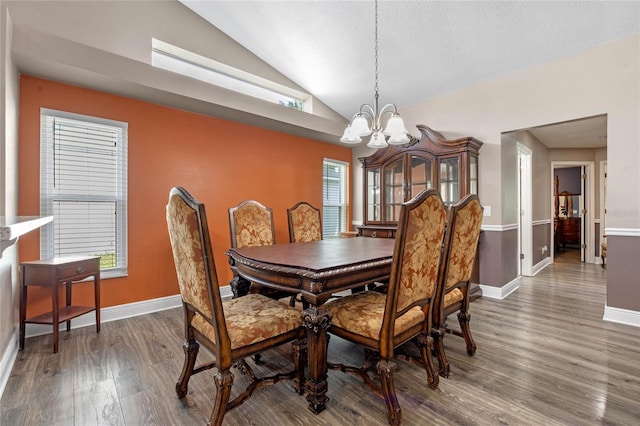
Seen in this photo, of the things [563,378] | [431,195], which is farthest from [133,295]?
[563,378]

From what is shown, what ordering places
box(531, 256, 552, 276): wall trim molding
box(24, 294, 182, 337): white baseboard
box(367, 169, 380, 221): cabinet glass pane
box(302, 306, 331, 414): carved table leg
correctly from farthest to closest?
1. box(531, 256, 552, 276): wall trim molding
2. box(367, 169, 380, 221): cabinet glass pane
3. box(24, 294, 182, 337): white baseboard
4. box(302, 306, 331, 414): carved table leg

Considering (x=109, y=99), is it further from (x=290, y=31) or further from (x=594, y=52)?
(x=594, y=52)

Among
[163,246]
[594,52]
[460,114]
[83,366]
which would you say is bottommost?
[83,366]

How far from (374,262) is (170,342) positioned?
1823 millimetres

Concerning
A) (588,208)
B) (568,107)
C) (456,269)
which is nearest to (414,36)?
(568,107)

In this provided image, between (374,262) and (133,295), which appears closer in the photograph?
(374,262)

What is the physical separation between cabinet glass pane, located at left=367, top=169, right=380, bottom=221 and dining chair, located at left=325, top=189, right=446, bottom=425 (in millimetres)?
2726

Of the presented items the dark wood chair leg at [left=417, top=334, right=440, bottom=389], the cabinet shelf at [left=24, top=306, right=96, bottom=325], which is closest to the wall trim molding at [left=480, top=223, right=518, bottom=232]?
the dark wood chair leg at [left=417, top=334, right=440, bottom=389]

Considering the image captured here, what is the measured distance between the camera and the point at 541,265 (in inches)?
206

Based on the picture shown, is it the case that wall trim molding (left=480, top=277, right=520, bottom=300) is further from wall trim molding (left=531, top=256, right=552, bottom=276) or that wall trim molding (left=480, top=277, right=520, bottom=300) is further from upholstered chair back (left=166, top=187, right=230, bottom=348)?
upholstered chair back (left=166, top=187, right=230, bottom=348)

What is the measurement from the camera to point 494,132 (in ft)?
11.5

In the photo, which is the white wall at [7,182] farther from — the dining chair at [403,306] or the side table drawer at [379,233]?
the side table drawer at [379,233]

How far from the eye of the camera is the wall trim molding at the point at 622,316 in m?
2.66

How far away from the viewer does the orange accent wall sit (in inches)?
97.8
